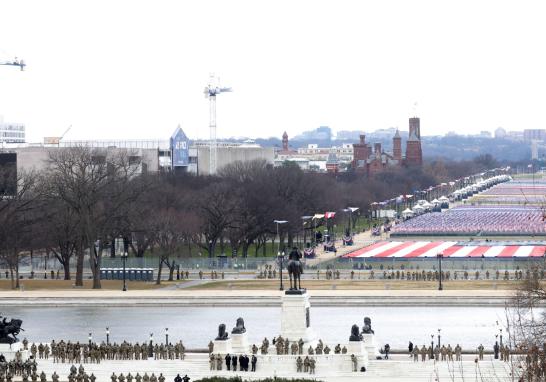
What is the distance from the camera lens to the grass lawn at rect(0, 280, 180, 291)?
3774 inches

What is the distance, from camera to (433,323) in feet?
246

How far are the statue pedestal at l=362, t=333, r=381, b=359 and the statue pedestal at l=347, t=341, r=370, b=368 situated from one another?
139 cm

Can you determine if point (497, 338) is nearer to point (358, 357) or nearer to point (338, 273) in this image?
point (358, 357)

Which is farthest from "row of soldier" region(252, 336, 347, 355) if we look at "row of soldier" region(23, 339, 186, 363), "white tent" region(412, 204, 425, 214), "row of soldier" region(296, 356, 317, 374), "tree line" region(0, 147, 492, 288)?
"white tent" region(412, 204, 425, 214)

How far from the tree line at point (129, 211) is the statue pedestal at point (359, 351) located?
3829cm

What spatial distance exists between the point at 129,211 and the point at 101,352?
42.9 m

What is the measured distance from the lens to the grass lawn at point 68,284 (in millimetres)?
95869

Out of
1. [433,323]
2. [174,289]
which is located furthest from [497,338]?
[174,289]

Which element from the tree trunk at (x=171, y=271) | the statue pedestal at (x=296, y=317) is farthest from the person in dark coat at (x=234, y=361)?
the tree trunk at (x=171, y=271)

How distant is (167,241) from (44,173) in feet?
79.6

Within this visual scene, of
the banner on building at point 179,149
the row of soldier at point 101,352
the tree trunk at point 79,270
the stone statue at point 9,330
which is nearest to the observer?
the row of soldier at point 101,352

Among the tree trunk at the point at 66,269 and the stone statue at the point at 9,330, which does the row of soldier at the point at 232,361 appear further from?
the tree trunk at the point at 66,269

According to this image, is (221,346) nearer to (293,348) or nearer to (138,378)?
(293,348)

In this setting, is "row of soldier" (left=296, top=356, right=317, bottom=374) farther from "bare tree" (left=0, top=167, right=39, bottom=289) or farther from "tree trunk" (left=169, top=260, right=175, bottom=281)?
"tree trunk" (left=169, top=260, right=175, bottom=281)
